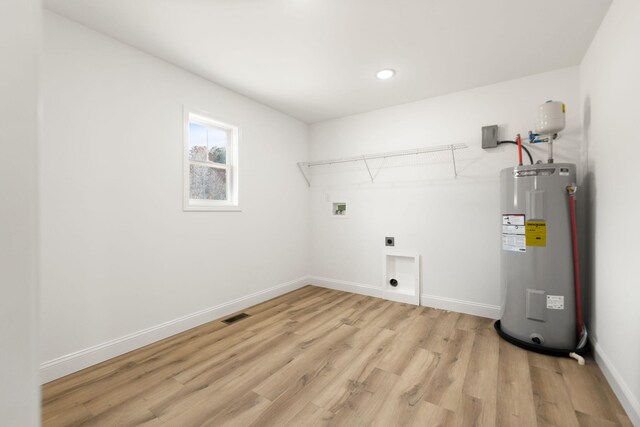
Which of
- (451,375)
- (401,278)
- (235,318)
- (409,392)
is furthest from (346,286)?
(409,392)

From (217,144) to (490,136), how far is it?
2.88 meters

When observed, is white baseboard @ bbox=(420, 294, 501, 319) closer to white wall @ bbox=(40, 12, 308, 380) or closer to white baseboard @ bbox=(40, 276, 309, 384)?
white baseboard @ bbox=(40, 276, 309, 384)

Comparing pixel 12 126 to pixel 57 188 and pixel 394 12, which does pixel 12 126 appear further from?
pixel 394 12

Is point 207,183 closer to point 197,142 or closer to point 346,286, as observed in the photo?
point 197,142

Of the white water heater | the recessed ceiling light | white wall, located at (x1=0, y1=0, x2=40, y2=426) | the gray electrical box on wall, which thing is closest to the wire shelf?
the gray electrical box on wall

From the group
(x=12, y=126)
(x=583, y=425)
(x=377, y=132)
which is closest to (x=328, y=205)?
(x=377, y=132)

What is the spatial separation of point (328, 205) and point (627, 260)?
3003mm

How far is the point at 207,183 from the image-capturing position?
2996 mm

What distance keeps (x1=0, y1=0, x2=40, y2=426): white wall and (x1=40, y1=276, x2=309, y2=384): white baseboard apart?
2.13 meters

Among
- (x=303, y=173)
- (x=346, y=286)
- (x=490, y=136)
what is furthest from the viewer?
(x=303, y=173)

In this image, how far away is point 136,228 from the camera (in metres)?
2.31

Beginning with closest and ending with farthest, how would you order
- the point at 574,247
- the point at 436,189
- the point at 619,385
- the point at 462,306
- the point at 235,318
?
the point at 619,385 < the point at 574,247 < the point at 235,318 < the point at 462,306 < the point at 436,189

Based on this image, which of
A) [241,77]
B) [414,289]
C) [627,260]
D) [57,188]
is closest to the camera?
[627,260]

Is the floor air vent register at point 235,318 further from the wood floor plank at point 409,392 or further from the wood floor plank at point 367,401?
the wood floor plank at point 409,392
